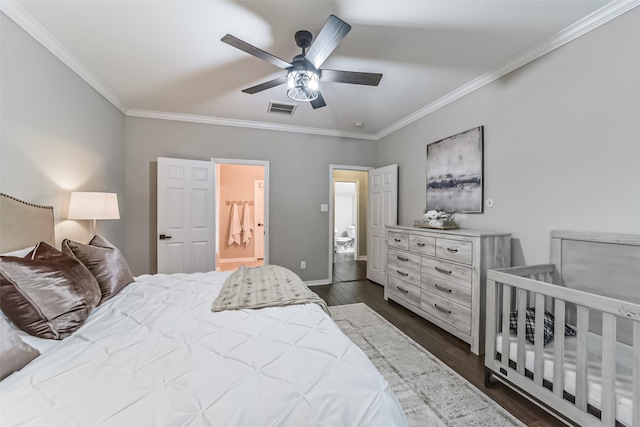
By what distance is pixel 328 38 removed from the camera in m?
1.67

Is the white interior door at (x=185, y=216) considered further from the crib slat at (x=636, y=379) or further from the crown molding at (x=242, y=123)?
the crib slat at (x=636, y=379)

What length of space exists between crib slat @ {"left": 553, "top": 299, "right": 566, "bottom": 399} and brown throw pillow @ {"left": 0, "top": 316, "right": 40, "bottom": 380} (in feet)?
8.49

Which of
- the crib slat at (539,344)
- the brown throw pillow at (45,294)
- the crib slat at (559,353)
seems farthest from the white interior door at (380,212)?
the brown throw pillow at (45,294)

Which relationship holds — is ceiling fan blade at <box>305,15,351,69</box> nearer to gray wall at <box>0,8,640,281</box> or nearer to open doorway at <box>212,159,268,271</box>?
gray wall at <box>0,8,640,281</box>

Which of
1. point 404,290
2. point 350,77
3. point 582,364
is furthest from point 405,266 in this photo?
point 350,77

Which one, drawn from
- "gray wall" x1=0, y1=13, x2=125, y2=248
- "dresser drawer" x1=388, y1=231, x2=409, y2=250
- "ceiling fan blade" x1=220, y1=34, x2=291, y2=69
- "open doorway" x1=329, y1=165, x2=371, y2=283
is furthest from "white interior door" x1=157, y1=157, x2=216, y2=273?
"dresser drawer" x1=388, y1=231, x2=409, y2=250

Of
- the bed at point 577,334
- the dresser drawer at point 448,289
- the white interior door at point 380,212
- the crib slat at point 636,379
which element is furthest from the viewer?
the white interior door at point 380,212

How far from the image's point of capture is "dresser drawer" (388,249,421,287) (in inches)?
119

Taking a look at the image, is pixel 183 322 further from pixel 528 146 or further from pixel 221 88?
pixel 528 146

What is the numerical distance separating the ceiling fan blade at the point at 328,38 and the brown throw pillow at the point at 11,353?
2086 mm

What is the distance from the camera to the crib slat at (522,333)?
5.56ft

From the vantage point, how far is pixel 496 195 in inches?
104

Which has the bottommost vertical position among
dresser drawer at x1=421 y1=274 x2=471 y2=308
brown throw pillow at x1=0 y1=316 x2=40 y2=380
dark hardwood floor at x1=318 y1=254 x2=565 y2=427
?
dark hardwood floor at x1=318 y1=254 x2=565 y2=427

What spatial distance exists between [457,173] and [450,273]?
123 cm
